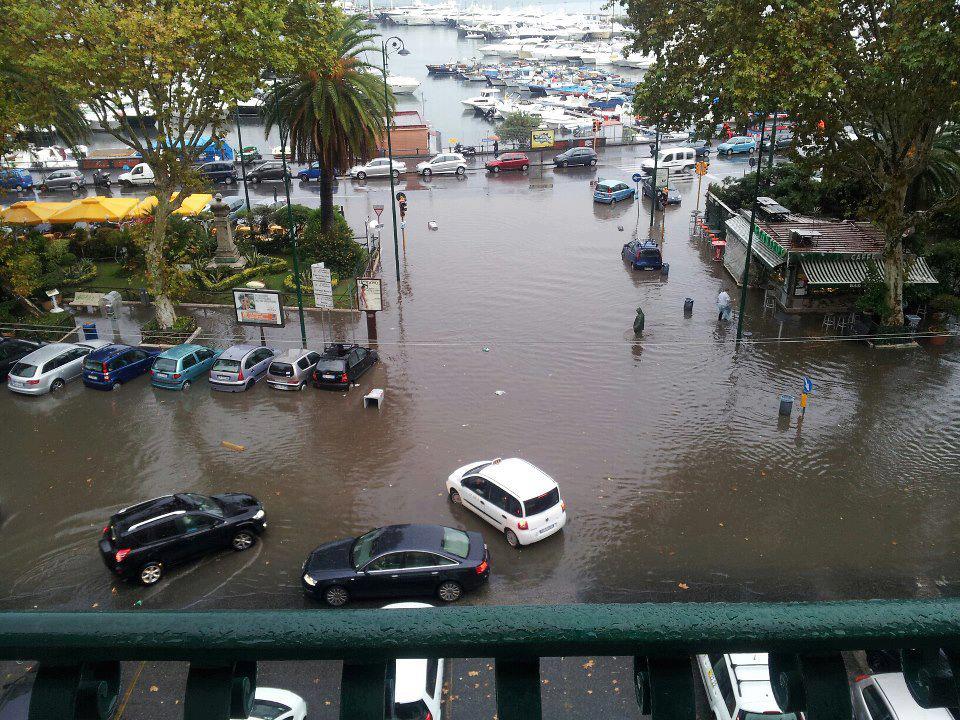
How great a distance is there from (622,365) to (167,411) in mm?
13979

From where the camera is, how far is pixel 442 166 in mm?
53312

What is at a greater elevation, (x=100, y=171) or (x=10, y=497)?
(x=100, y=171)

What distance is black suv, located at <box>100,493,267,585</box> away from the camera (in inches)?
581

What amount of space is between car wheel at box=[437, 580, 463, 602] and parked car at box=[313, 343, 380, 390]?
10212 millimetres

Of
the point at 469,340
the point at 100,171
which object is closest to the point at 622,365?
the point at 469,340

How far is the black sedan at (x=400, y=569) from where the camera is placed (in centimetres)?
1416

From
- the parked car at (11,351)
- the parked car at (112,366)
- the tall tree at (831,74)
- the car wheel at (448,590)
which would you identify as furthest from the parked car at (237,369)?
the tall tree at (831,74)

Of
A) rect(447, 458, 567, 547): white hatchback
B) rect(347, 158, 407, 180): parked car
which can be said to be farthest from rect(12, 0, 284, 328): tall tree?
rect(347, 158, 407, 180): parked car

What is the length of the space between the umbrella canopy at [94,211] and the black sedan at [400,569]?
26.8 metres

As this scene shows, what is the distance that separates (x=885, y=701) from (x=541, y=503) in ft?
23.8

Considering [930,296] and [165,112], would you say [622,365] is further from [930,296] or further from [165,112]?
[165,112]

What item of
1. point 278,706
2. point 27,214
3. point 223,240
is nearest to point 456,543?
point 278,706

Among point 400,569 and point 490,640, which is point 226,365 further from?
point 490,640

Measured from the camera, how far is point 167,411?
2227 cm
